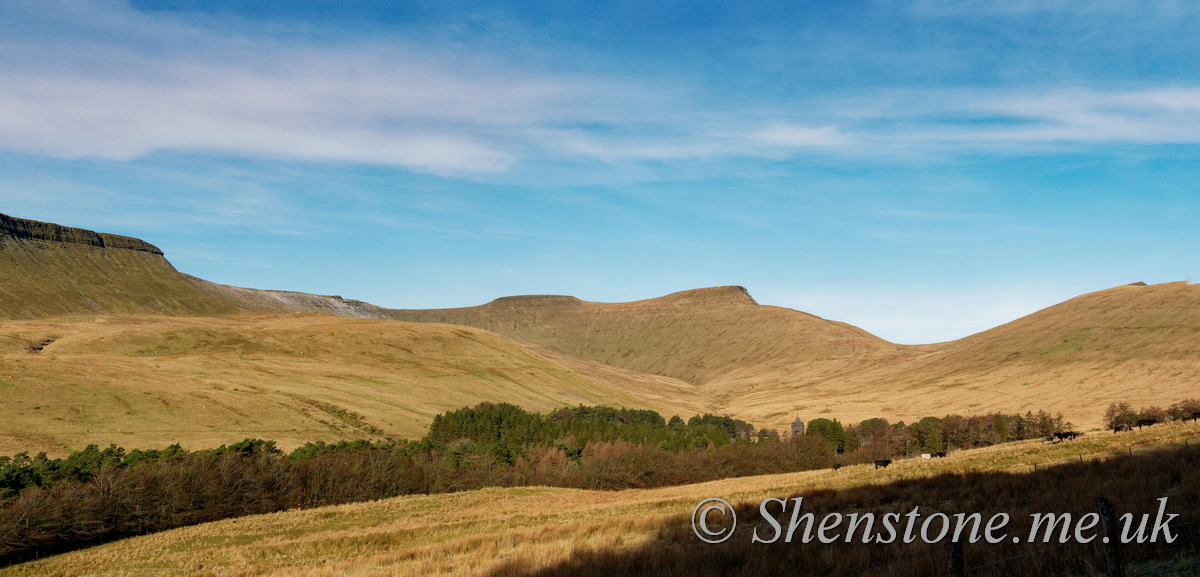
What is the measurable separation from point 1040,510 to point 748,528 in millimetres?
9032

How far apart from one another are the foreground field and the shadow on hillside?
144cm

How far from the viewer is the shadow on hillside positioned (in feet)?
Result: 46.8

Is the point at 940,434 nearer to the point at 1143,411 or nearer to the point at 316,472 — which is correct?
the point at 1143,411

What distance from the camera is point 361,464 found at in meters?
95.6

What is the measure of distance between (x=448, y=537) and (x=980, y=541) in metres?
27.1

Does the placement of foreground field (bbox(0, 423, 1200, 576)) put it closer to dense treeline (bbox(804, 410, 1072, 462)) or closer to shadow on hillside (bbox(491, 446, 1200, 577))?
shadow on hillside (bbox(491, 446, 1200, 577))

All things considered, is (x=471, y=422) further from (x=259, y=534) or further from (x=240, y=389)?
(x=259, y=534)

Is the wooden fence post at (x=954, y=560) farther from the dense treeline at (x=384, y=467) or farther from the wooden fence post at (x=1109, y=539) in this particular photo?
the dense treeline at (x=384, y=467)

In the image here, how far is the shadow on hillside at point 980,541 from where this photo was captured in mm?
14258

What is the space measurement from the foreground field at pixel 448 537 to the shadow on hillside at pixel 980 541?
1.44m

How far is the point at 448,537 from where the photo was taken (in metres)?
37.0

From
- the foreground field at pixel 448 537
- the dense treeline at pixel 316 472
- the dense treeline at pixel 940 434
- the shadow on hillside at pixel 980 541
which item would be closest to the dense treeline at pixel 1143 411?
the dense treeline at pixel 940 434

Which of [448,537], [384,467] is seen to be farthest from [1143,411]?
[448,537]

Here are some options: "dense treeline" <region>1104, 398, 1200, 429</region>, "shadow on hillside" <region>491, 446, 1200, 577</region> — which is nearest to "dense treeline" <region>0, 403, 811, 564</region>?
"shadow on hillside" <region>491, 446, 1200, 577</region>
